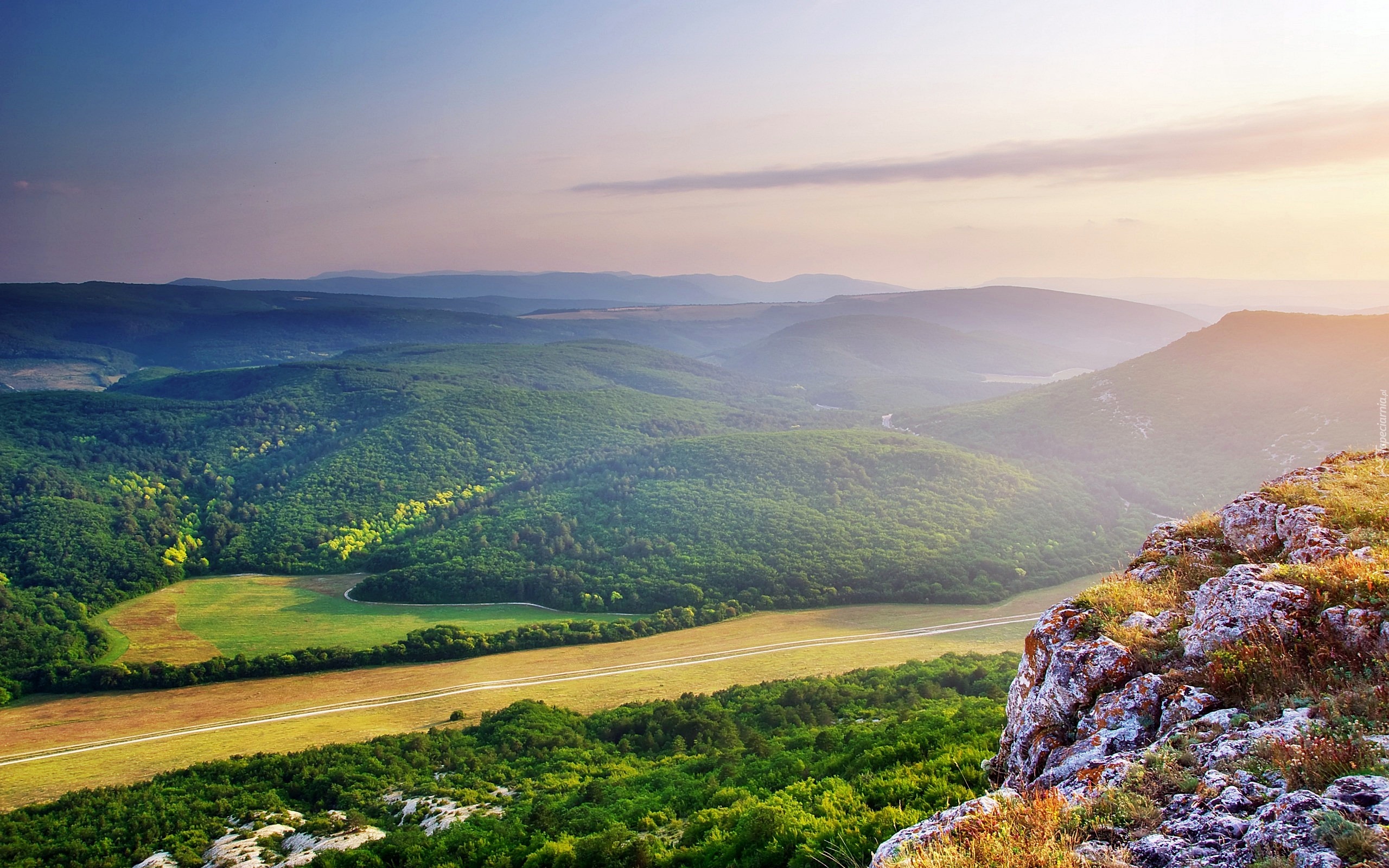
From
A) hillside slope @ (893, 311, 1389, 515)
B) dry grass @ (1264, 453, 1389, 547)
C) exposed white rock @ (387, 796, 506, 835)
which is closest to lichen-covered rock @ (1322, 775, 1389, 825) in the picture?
dry grass @ (1264, 453, 1389, 547)

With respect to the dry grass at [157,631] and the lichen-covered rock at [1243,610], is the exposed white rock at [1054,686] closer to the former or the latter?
the lichen-covered rock at [1243,610]

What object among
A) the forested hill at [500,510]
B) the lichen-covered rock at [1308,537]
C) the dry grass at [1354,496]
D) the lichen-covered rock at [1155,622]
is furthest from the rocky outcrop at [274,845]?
the forested hill at [500,510]

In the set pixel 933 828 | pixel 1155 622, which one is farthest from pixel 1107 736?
pixel 933 828

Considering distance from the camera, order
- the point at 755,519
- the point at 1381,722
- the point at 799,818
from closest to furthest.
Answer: the point at 1381,722 < the point at 799,818 < the point at 755,519

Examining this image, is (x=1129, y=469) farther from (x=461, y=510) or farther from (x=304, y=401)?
(x=304, y=401)

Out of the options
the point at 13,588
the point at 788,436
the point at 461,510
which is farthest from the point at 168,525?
the point at 788,436

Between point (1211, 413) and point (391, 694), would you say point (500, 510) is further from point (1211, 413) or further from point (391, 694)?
point (1211, 413)

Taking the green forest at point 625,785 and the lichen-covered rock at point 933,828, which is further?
the green forest at point 625,785
